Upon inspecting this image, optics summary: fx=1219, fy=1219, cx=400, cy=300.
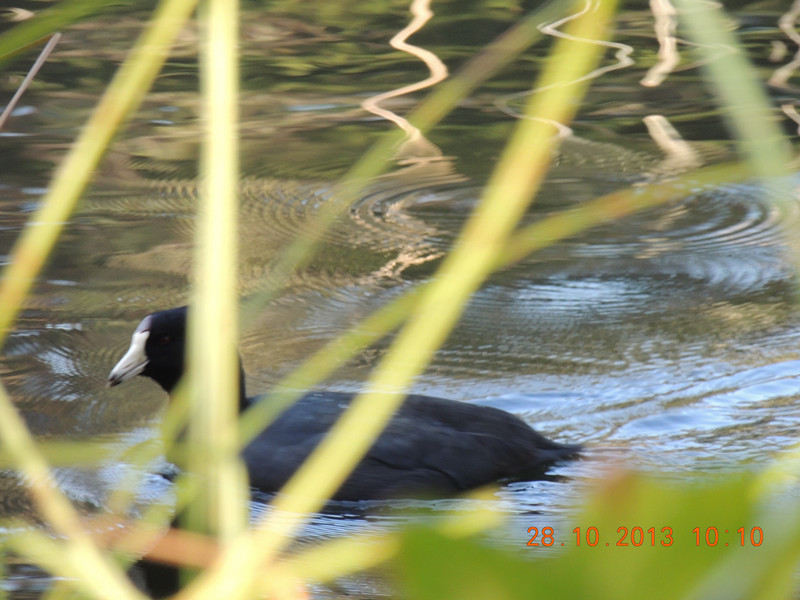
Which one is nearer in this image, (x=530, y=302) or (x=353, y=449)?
(x=353, y=449)

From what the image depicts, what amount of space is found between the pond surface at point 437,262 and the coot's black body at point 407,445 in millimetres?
115

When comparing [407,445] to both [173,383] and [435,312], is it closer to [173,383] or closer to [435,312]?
[173,383]

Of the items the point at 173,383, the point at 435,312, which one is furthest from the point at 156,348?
the point at 435,312

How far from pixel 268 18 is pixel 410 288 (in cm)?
647

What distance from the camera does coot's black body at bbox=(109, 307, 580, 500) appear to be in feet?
14.8

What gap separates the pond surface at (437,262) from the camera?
16.7 feet

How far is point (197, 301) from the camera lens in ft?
3.73

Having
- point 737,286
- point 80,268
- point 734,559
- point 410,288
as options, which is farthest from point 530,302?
point 734,559

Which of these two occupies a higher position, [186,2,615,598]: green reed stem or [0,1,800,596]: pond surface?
[186,2,615,598]: green reed stem

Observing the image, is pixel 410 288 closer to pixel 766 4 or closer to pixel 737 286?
pixel 737 286

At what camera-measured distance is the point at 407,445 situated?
4555 mm

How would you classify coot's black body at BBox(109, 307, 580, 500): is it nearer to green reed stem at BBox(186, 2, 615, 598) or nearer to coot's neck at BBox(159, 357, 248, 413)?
coot's neck at BBox(159, 357, 248, 413)

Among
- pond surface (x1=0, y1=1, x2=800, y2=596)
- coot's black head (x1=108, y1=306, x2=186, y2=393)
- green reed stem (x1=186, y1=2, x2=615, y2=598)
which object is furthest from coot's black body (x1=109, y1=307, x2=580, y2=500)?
green reed stem (x1=186, y1=2, x2=615, y2=598)

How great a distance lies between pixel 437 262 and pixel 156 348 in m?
2.37
